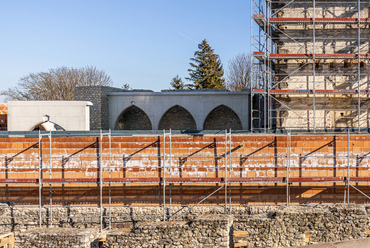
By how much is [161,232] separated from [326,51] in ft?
41.8

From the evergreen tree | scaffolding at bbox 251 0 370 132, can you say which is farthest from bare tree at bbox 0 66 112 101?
scaffolding at bbox 251 0 370 132

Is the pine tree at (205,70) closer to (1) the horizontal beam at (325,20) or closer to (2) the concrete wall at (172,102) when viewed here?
(2) the concrete wall at (172,102)

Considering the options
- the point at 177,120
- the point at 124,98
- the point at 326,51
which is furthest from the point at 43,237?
the point at 177,120

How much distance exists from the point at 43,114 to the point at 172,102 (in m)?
7.79

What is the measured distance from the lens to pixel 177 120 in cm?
2691

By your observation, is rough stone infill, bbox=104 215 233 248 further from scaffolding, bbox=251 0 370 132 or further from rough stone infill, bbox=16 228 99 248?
scaffolding, bbox=251 0 370 132

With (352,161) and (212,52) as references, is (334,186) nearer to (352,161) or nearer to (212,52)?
(352,161)

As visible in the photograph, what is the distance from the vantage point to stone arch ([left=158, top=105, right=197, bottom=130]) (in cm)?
2673

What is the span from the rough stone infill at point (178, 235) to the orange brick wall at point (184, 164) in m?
1.89

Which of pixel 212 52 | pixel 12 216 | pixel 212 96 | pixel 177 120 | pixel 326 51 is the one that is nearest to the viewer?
pixel 12 216

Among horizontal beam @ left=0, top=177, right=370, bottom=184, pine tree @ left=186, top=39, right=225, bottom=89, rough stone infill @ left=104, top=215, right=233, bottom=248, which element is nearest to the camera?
rough stone infill @ left=104, top=215, right=233, bottom=248

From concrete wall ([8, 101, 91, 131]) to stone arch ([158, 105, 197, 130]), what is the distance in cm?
636

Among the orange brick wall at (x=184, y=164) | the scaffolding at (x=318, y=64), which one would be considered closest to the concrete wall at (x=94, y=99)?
the scaffolding at (x=318, y=64)

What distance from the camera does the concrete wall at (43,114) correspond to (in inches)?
867
